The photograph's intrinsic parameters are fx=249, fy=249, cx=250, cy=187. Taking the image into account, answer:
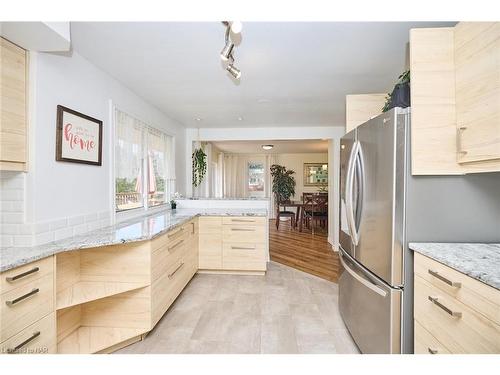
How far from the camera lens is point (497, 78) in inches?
41.8

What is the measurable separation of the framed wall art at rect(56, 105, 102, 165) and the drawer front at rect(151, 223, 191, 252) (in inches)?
34.2

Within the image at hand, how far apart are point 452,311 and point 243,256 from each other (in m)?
2.44

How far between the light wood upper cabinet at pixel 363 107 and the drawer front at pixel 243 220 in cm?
160

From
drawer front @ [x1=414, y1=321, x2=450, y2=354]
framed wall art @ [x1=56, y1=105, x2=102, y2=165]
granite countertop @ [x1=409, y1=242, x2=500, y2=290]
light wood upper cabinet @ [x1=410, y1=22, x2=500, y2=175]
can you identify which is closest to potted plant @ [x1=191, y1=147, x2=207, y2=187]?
framed wall art @ [x1=56, y1=105, x2=102, y2=165]

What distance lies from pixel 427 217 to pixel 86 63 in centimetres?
270

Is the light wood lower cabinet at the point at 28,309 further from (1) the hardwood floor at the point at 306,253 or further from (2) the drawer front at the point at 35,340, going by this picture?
(1) the hardwood floor at the point at 306,253

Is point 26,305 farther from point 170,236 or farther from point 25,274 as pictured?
point 170,236

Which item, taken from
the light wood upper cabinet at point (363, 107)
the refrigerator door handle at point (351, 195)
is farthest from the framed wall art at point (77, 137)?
the light wood upper cabinet at point (363, 107)

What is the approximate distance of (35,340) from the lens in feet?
4.27

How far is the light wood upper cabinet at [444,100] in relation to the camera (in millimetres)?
1232

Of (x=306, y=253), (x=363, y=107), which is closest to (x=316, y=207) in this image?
(x=306, y=253)

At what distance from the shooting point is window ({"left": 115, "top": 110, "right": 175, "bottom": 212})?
8.57 ft
